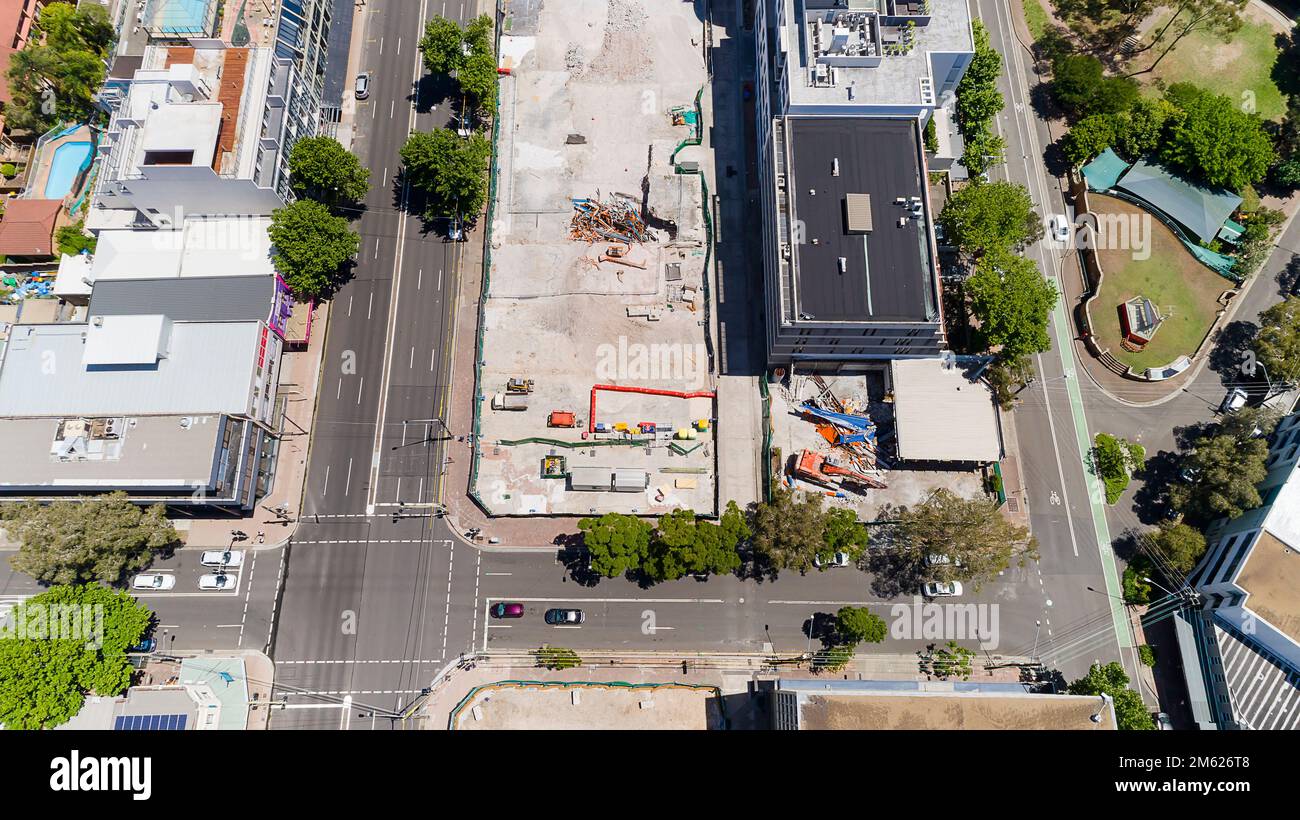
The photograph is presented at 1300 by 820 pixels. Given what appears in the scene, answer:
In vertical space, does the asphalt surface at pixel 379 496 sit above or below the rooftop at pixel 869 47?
below

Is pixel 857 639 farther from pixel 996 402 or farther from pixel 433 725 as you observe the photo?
pixel 433 725

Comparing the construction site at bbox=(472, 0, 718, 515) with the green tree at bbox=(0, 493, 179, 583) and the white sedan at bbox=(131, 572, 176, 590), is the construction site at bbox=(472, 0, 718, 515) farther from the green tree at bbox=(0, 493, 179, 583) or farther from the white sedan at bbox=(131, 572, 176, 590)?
the white sedan at bbox=(131, 572, 176, 590)

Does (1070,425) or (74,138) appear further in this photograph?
(74,138)

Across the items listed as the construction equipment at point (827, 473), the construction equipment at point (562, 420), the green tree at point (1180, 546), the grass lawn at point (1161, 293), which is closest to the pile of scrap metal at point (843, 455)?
the construction equipment at point (827, 473)

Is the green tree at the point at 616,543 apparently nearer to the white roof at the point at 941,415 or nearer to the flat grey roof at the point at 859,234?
the flat grey roof at the point at 859,234
